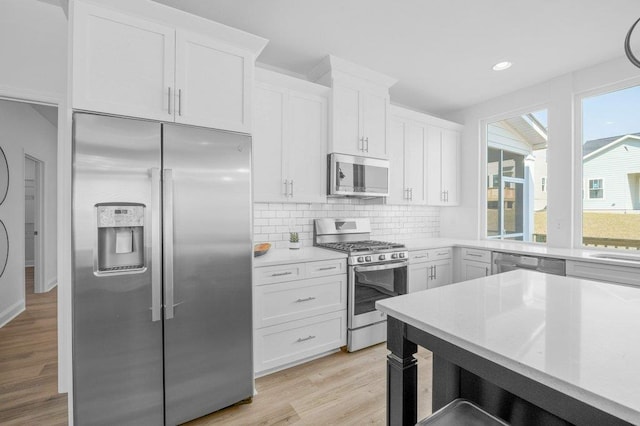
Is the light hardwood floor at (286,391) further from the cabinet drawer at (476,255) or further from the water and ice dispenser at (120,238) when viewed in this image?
the cabinet drawer at (476,255)

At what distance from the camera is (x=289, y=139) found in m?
2.84

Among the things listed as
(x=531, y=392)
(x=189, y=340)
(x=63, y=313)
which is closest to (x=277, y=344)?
(x=189, y=340)

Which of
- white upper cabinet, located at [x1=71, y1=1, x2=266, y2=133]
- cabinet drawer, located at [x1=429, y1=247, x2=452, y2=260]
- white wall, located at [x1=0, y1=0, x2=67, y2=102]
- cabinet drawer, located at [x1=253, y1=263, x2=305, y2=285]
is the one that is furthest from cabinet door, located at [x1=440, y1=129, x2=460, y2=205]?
white wall, located at [x1=0, y1=0, x2=67, y2=102]

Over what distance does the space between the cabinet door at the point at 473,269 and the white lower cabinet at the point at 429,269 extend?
0.16 meters

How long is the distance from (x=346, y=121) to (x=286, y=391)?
100 inches

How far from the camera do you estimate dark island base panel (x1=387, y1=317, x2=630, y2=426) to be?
0.74m

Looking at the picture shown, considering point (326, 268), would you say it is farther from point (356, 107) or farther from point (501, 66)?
point (501, 66)

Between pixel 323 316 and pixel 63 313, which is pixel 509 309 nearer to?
pixel 323 316

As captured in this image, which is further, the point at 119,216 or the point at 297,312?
the point at 297,312

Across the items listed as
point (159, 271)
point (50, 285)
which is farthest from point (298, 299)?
point (50, 285)

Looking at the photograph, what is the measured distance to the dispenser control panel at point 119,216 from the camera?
164 cm

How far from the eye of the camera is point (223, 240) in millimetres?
1976

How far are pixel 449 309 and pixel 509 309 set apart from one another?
24 cm

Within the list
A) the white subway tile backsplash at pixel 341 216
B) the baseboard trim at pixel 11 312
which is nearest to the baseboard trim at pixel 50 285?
the baseboard trim at pixel 11 312
